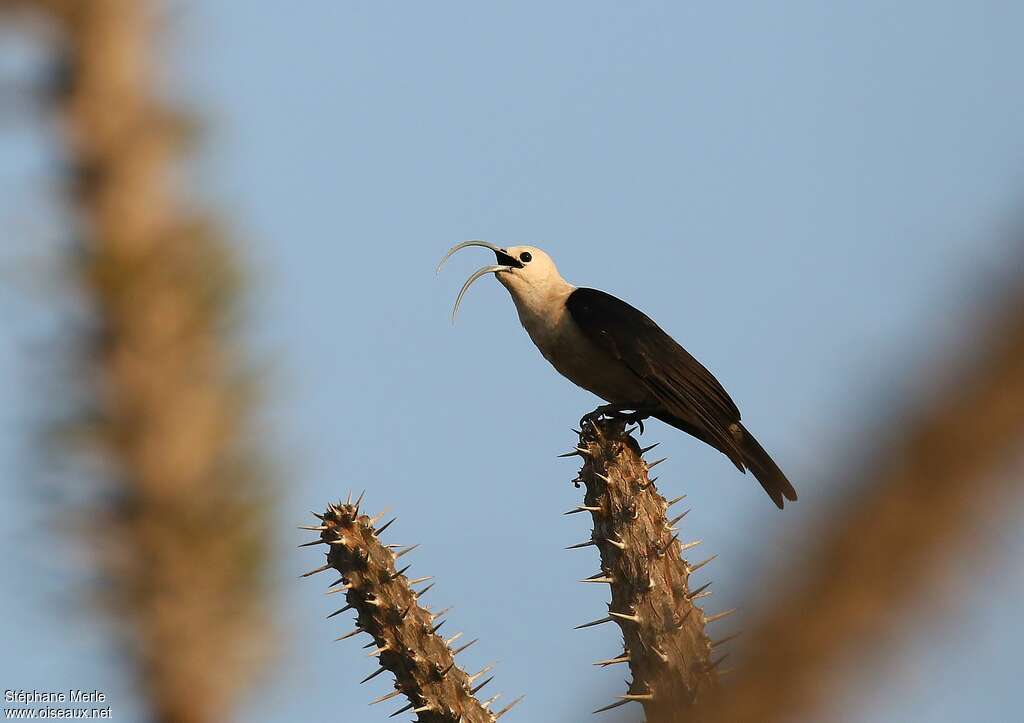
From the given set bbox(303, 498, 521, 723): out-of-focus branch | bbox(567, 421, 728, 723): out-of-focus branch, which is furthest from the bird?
bbox(303, 498, 521, 723): out-of-focus branch

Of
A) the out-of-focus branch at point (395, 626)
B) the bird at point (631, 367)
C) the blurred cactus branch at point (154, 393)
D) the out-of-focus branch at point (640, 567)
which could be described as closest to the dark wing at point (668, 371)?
the bird at point (631, 367)

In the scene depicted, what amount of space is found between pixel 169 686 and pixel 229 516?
0.14 meters

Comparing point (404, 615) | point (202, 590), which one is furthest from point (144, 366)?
point (404, 615)

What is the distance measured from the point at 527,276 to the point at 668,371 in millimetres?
1785

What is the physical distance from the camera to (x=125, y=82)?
2.71 feet

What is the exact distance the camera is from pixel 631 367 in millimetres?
7500

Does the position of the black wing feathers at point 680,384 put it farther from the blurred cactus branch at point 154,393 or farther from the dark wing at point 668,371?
the blurred cactus branch at point 154,393

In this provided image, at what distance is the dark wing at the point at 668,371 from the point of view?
7301mm

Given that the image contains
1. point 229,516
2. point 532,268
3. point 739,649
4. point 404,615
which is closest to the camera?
point 739,649

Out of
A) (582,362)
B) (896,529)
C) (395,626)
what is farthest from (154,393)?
(582,362)

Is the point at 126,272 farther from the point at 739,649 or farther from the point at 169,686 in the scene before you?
the point at 739,649

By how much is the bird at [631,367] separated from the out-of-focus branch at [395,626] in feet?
10.5

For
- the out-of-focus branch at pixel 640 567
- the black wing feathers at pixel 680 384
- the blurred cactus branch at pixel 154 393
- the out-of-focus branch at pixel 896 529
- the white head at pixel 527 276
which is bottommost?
the out-of-focus branch at pixel 896 529

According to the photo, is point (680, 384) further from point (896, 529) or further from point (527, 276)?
point (896, 529)
